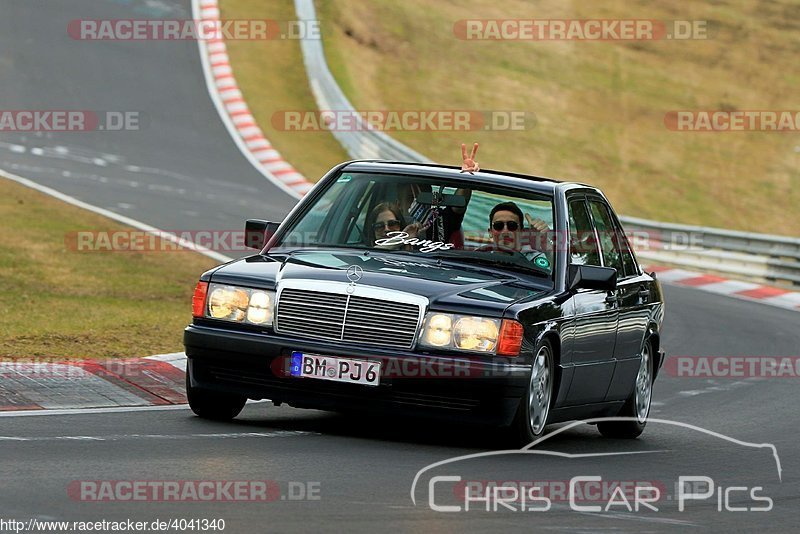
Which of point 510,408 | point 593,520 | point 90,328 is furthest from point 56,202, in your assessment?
point 593,520

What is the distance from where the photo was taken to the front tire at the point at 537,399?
8680 mm

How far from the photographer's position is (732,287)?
78.3ft

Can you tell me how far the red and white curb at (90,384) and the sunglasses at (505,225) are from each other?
2299 mm

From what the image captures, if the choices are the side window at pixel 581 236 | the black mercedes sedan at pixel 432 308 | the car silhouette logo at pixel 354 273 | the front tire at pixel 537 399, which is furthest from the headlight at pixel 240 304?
the side window at pixel 581 236

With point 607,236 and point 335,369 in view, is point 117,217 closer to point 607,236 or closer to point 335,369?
point 607,236

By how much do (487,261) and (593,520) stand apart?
2.86m

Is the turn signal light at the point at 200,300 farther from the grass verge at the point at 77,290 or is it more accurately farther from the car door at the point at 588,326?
the grass verge at the point at 77,290

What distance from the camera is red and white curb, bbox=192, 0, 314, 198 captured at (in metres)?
27.1

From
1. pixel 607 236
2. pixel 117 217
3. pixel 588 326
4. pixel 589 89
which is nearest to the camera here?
pixel 588 326

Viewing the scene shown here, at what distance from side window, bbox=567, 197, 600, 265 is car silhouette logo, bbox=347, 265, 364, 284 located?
1.49 meters

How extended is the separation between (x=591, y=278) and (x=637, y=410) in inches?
65.6

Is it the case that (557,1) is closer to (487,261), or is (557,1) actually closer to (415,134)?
(415,134)

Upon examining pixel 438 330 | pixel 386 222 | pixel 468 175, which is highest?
pixel 468 175

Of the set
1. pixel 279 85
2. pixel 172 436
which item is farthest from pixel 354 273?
pixel 279 85
